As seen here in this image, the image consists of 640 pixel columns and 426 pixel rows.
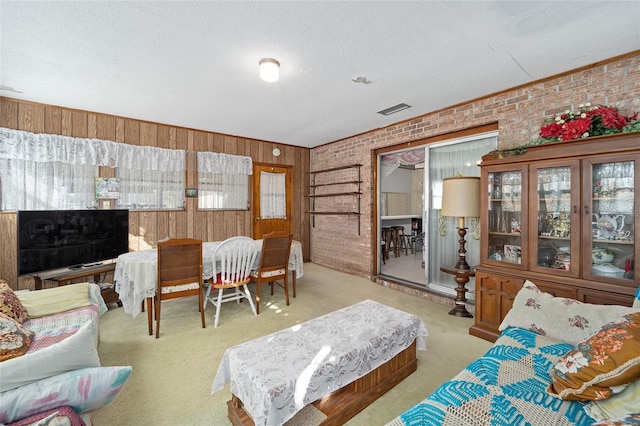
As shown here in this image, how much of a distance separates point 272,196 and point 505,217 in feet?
13.3

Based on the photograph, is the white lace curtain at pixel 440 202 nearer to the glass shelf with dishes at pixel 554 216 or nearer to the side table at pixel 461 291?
the side table at pixel 461 291

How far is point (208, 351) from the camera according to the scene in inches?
97.1

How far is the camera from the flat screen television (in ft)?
9.36

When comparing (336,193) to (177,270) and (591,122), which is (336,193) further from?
(591,122)

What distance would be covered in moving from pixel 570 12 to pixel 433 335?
278cm

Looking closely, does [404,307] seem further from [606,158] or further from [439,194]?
[606,158]

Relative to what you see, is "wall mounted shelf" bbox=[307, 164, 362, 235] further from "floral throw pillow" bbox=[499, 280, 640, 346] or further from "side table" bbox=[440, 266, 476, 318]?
"floral throw pillow" bbox=[499, 280, 640, 346]

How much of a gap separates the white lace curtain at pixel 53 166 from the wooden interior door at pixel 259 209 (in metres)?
1.93

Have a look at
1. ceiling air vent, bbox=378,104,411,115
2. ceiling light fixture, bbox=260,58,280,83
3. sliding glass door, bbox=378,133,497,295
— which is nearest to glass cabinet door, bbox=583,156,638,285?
→ sliding glass door, bbox=378,133,497,295

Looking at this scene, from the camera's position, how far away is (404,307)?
3.52 meters

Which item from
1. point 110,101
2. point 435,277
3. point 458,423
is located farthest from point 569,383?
point 110,101

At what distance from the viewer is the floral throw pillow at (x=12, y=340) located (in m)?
1.44

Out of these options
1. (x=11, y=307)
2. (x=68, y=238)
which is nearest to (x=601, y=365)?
(x=11, y=307)

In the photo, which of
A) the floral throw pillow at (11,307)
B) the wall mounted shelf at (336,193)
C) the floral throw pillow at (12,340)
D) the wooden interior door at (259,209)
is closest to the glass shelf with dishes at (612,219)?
the wall mounted shelf at (336,193)
